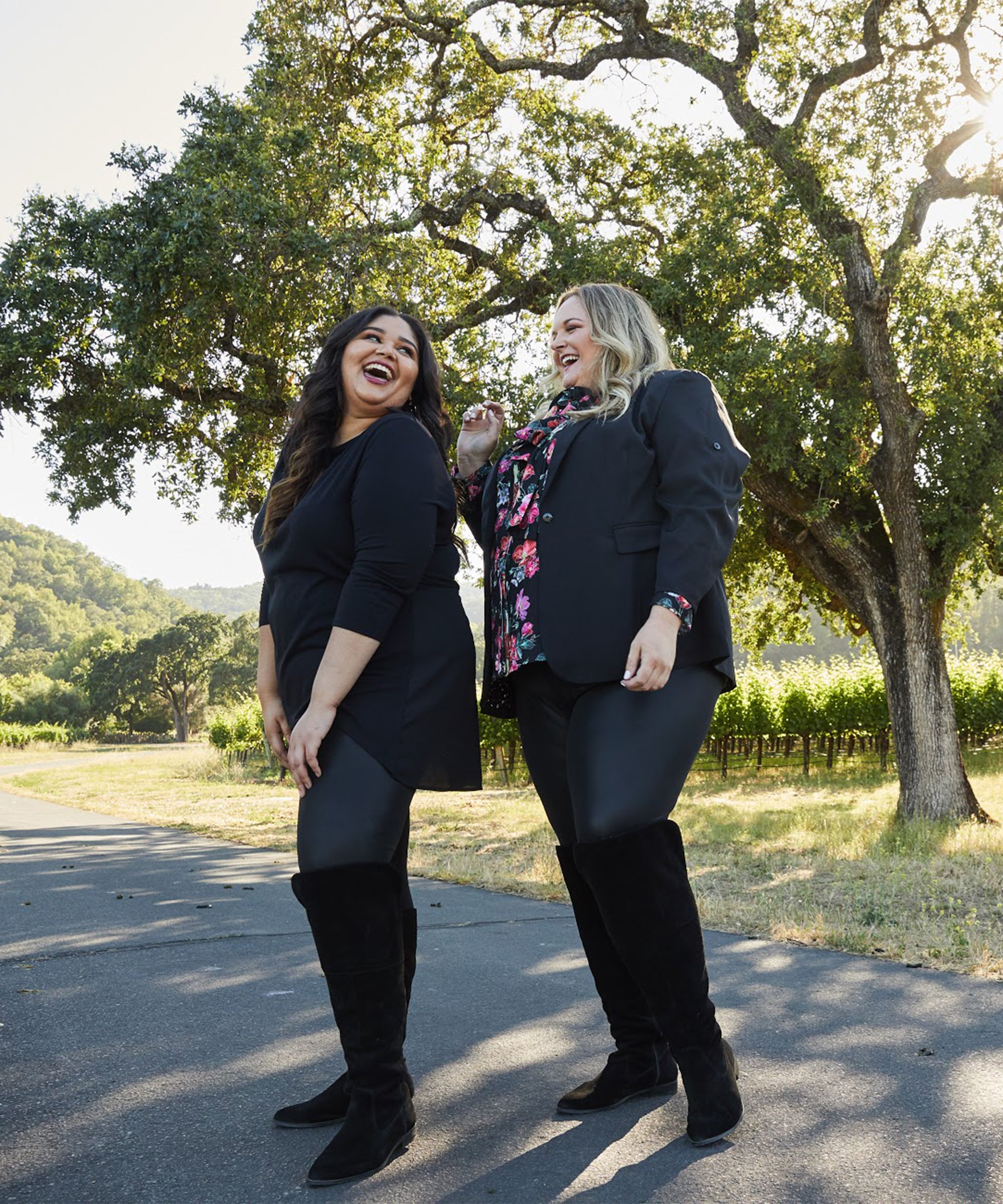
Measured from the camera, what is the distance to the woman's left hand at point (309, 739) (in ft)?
7.45

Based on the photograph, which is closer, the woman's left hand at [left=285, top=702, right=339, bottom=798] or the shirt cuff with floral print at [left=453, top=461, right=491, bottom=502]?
the woman's left hand at [left=285, top=702, right=339, bottom=798]

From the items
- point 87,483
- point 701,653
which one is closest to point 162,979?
point 701,653

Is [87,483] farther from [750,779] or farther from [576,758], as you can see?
[750,779]

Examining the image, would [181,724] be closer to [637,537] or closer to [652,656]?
[637,537]

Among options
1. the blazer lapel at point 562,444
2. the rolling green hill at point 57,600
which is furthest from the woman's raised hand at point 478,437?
the rolling green hill at point 57,600

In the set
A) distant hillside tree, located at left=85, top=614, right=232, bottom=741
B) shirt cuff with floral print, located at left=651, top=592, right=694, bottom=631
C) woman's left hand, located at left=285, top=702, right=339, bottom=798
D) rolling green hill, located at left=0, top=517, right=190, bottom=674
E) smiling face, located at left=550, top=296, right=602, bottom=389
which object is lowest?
woman's left hand, located at left=285, top=702, right=339, bottom=798

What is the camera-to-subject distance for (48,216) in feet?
36.8

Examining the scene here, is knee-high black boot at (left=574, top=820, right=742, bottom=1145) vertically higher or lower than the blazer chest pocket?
lower

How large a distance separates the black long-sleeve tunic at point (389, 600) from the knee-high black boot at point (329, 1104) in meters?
0.35

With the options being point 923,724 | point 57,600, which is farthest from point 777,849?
point 57,600

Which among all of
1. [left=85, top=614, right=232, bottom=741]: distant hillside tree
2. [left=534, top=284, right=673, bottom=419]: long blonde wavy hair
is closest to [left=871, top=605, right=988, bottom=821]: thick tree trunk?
[left=534, top=284, right=673, bottom=419]: long blonde wavy hair

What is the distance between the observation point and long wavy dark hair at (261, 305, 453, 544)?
2578 mm

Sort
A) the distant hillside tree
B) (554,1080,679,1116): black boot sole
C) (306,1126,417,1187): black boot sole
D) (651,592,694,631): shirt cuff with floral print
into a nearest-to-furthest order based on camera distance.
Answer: (306,1126,417,1187): black boot sole, (651,592,694,631): shirt cuff with floral print, (554,1080,679,1116): black boot sole, the distant hillside tree

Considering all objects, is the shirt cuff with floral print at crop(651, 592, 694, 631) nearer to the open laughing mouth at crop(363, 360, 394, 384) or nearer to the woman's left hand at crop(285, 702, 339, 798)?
the woman's left hand at crop(285, 702, 339, 798)
